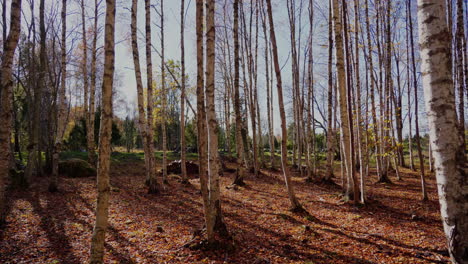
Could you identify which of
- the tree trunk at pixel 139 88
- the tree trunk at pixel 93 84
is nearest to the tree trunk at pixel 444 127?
the tree trunk at pixel 139 88

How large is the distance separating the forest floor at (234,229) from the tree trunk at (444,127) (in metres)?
1.89

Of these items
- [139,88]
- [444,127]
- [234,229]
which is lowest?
[234,229]

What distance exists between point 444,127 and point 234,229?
4101mm

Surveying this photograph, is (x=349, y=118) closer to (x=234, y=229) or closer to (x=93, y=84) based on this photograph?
(x=234, y=229)

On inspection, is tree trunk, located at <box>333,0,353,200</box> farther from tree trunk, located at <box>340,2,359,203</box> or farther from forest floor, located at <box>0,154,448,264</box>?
forest floor, located at <box>0,154,448,264</box>

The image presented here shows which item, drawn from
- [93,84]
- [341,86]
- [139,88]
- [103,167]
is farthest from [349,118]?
[93,84]

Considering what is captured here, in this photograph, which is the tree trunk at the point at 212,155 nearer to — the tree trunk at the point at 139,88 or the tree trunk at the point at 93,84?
the tree trunk at the point at 139,88

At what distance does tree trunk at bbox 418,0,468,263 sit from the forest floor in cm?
189

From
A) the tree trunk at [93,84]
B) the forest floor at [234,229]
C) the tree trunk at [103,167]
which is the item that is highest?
the tree trunk at [93,84]

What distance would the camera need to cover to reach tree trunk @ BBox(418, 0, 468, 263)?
2211 mm

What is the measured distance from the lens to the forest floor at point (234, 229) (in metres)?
3.92

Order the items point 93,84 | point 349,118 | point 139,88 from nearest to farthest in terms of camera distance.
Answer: point 349,118 < point 139,88 < point 93,84

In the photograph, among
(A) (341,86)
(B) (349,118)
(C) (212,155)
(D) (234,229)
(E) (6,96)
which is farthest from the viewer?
(A) (341,86)

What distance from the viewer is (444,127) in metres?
2.29
